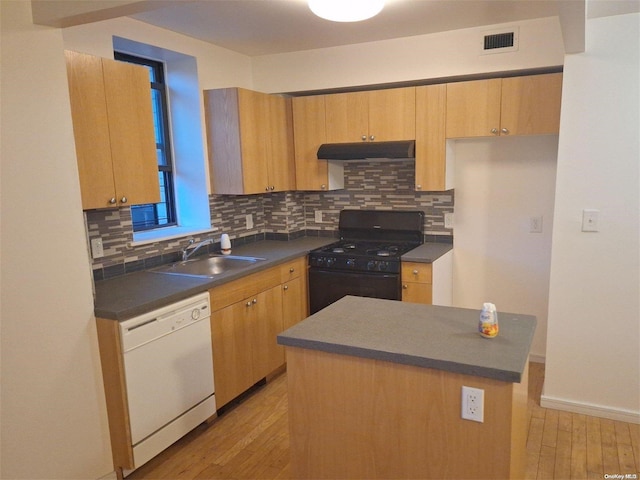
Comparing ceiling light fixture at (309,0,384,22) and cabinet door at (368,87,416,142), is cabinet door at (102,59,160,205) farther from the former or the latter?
cabinet door at (368,87,416,142)

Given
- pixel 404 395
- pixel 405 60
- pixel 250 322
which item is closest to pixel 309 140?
pixel 405 60

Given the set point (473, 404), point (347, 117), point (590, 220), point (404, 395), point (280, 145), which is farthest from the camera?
point (280, 145)

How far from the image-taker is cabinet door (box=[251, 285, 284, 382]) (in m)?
3.16

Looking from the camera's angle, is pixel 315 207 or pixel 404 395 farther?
pixel 315 207

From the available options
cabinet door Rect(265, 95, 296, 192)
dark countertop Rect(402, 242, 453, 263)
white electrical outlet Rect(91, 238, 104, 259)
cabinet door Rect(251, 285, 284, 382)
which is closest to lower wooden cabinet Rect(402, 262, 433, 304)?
dark countertop Rect(402, 242, 453, 263)

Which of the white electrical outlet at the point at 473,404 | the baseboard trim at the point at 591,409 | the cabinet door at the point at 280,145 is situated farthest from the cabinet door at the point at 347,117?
the white electrical outlet at the point at 473,404

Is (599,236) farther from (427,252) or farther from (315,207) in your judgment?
(315,207)

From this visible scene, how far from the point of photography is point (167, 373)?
249 centimetres

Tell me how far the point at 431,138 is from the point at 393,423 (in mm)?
2296

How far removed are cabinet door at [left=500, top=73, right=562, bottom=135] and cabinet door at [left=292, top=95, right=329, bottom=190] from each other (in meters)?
1.34

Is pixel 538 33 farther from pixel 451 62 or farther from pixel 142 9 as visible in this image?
pixel 142 9

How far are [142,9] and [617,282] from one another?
276 cm

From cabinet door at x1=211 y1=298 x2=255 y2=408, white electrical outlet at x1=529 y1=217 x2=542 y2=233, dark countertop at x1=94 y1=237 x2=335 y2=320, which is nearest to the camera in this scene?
dark countertop at x1=94 y1=237 x2=335 y2=320

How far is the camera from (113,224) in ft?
9.48
